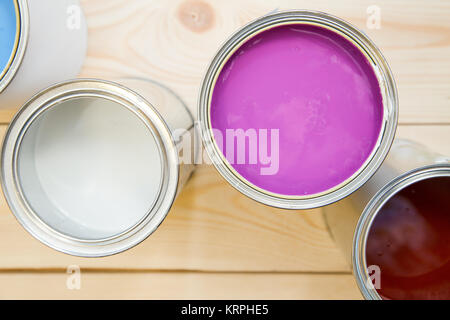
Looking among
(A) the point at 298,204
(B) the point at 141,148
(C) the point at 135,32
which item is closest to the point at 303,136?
(A) the point at 298,204

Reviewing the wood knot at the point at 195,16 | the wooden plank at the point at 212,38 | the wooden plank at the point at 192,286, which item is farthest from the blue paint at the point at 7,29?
the wooden plank at the point at 192,286

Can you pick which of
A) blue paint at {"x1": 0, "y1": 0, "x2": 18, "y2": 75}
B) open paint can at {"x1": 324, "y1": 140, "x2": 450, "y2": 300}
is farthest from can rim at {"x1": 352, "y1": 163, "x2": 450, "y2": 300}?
blue paint at {"x1": 0, "y1": 0, "x2": 18, "y2": 75}

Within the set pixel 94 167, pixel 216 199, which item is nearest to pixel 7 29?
pixel 94 167

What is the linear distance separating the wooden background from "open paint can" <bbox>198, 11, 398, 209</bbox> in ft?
0.51

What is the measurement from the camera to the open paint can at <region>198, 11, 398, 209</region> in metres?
0.47

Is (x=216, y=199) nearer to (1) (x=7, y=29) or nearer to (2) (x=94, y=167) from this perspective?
(2) (x=94, y=167)

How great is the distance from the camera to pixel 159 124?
0.44 metres

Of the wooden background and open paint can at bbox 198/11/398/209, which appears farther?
the wooden background

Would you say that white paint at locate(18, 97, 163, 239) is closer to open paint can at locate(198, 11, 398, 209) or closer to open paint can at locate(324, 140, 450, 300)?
open paint can at locate(198, 11, 398, 209)

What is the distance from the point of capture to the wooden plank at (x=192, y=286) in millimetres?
638

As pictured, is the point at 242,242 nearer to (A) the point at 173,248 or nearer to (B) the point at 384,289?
(A) the point at 173,248

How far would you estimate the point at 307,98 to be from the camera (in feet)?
1.55

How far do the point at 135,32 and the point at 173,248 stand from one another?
0.35 meters

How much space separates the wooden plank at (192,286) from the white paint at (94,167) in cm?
19
